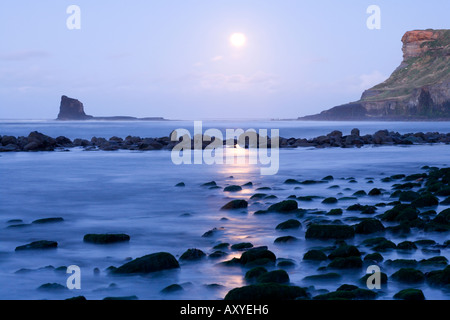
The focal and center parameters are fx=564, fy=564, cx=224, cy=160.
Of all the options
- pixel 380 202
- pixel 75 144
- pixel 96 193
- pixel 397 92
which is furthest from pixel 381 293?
pixel 397 92

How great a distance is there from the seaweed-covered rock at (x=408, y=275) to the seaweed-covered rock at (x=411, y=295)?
515 millimetres

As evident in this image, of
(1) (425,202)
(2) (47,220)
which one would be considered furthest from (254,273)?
(1) (425,202)

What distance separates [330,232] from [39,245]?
14.1ft

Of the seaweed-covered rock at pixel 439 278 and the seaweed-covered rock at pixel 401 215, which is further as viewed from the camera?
the seaweed-covered rock at pixel 401 215

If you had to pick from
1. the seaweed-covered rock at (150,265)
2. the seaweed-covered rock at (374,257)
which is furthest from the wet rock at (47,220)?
the seaweed-covered rock at (374,257)

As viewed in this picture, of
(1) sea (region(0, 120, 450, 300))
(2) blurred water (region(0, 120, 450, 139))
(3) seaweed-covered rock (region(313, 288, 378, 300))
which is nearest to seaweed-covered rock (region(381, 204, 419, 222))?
(1) sea (region(0, 120, 450, 300))

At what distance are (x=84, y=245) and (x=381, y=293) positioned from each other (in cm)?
450

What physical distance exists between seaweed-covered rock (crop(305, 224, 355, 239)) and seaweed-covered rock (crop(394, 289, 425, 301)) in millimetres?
2686

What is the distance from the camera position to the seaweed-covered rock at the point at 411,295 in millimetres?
5551

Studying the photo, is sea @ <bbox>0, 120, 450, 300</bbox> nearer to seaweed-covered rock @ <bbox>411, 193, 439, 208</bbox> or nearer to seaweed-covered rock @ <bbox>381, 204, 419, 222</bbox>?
seaweed-covered rock @ <bbox>411, 193, 439, 208</bbox>

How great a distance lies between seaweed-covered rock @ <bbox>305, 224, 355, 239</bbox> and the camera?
8.36m

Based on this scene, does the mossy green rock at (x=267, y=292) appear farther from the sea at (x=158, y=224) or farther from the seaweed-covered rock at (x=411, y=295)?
the seaweed-covered rock at (x=411, y=295)

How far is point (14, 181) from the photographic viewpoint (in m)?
18.5

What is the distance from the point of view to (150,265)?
6812 mm
